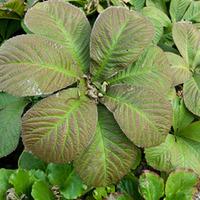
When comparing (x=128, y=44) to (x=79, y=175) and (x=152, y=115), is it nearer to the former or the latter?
(x=152, y=115)

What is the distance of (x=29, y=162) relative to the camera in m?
1.13

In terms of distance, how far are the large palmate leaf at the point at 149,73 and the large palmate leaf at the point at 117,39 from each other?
0.04 m

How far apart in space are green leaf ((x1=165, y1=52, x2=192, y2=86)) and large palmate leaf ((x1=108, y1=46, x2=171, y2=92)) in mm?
80

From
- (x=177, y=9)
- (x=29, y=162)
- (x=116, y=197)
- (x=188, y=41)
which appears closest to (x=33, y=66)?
(x=29, y=162)

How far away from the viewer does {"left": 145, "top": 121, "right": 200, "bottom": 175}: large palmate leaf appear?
114 centimetres

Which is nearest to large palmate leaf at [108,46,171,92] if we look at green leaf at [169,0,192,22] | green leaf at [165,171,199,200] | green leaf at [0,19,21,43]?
green leaf at [165,171,199,200]

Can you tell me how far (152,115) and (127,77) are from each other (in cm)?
14

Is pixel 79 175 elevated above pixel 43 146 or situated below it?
below

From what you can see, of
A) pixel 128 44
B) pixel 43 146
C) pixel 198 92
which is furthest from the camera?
pixel 198 92

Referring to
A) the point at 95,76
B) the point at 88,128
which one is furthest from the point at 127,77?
the point at 88,128

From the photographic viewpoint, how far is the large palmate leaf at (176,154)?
1142mm

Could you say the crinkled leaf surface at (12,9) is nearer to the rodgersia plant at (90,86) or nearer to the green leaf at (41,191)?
the rodgersia plant at (90,86)

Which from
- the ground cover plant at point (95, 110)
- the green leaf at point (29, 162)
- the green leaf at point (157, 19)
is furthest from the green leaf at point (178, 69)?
the green leaf at point (29, 162)

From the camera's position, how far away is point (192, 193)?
112 centimetres
